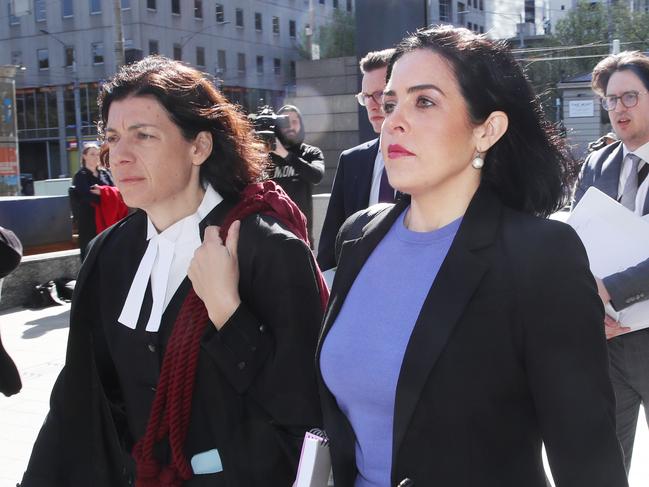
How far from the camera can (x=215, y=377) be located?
81.9 inches

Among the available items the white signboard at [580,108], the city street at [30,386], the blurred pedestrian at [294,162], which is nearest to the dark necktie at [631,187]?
the city street at [30,386]

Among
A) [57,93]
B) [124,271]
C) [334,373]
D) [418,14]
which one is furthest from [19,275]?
[57,93]

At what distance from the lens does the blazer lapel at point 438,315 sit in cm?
161

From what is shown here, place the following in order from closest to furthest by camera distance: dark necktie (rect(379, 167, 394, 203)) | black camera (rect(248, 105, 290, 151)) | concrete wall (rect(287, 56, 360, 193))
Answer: dark necktie (rect(379, 167, 394, 203)), black camera (rect(248, 105, 290, 151)), concrete wall (rect(287, 56, 360, 193))

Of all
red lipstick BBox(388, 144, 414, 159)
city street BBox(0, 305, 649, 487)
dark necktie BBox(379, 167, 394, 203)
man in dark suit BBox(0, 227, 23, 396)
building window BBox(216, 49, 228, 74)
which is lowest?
Result: city street BBox(0, 305, 649, 487)

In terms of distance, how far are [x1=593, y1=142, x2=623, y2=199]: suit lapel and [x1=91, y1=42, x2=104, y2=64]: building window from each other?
47766 millimetres

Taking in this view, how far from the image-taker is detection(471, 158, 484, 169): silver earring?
181 cm

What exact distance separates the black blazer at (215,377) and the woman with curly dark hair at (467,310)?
0.66 feet

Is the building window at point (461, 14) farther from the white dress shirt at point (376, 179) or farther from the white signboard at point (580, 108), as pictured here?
the white dress shirt at point (376, 179)

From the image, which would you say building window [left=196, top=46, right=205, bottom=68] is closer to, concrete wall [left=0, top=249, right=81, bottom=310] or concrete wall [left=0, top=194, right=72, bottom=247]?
concrete wall [left=0, top=194, right=72, bottom=247]

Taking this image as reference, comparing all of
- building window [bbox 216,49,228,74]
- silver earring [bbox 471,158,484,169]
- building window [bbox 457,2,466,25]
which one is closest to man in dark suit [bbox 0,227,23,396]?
silver earring [bbox 471,158,484,169]

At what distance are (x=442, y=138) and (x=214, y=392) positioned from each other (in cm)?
87

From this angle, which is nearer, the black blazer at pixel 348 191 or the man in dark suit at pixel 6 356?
the man in dark suit at pixel 6 356


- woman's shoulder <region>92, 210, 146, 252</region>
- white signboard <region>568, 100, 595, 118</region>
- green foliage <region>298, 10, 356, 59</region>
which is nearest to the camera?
woman's shoulder <region>92, 210, 146, 252</region>
